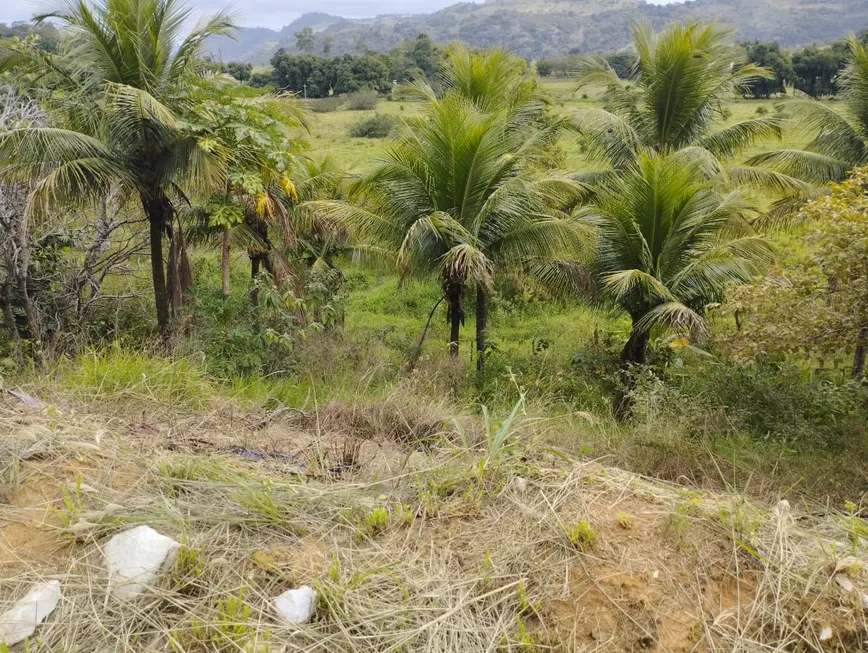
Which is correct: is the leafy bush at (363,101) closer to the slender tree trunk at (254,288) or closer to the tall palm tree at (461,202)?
the slender tree trunk at (254,288)

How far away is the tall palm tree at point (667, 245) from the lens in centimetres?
833

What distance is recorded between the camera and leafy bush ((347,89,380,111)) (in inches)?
2009

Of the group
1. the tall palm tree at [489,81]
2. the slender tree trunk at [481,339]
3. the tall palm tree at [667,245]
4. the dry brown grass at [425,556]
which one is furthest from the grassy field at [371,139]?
the dry brown grass at [425,556]

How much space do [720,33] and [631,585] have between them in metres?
12.8

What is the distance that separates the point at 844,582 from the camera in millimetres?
2248

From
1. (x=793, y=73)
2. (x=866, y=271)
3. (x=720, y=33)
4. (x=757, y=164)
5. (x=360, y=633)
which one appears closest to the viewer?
(x=360, y=633)

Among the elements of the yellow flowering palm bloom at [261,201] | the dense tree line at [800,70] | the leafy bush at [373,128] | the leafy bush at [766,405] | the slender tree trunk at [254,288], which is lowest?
the leafy bush at [766,405]

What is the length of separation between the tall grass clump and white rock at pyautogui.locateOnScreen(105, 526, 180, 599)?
2.21 m

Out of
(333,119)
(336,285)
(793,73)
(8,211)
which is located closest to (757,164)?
(336,285)

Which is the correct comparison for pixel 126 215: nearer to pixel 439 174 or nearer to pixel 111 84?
pixel 111 84

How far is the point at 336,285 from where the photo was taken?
48.9 feet

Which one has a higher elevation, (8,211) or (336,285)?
(8,211)

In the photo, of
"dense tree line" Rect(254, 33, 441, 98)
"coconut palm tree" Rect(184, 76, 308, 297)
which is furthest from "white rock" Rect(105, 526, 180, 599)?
"dense tree line" Rect(254, 33, 441, 98)

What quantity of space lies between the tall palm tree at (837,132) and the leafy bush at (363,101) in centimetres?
4184
